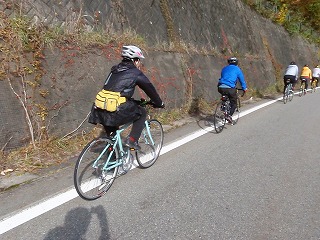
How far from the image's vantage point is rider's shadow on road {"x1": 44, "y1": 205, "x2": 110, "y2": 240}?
2.76 m

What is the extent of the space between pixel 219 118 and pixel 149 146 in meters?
2.82

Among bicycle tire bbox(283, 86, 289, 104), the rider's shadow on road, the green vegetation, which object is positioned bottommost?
bicycle tire bbox(283, 86, 289, 104)

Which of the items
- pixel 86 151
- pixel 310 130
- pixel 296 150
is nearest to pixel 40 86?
pixel 86 151

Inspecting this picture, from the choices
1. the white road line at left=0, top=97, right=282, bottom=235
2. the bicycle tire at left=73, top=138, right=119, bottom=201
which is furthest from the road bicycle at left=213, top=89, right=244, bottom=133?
the white road line at left=0, top=97, right=282, bottom=235

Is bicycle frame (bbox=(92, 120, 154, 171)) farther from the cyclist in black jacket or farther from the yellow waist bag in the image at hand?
the yellow waist bag

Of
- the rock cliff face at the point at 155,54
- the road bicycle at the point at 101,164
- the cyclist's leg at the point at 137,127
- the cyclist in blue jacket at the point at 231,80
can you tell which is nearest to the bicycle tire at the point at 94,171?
the road bicycle at the point at 101,164

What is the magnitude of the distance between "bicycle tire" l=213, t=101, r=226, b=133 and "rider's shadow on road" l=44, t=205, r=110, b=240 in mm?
4146

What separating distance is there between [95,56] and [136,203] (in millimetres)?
3712

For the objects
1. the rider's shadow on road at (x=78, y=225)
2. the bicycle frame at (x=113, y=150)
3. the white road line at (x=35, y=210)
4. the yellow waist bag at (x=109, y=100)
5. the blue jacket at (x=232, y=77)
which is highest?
the yellow waist bag at (x=109, y=100)

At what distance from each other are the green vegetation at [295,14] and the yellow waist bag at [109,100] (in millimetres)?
17668

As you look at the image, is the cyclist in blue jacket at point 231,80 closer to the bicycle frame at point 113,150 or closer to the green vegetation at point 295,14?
the bicycle frame at point 113,150

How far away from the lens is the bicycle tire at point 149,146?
448 centimetres

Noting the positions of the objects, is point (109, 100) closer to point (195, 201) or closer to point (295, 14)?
point (195, 201)

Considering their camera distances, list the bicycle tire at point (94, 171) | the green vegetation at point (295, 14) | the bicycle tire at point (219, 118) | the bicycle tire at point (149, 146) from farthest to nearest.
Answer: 1. the green vegetation at point (295, 14)
2. the bicycle tire at point (219, 118)
3. the bicycle tire at point (149, 146)
4. the bicycle tire at point (94, 171)
